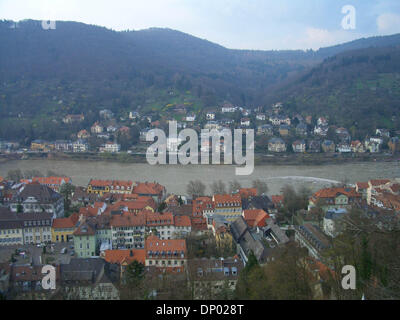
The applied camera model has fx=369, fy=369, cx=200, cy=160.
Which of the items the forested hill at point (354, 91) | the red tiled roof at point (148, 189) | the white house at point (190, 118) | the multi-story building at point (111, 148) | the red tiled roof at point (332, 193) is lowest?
the red tiled roof at point (148, 189)

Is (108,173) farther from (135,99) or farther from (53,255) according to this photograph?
(135,99)

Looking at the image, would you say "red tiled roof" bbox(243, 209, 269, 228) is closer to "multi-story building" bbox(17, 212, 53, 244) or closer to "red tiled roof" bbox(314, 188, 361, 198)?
"red tiled roof" bbox(314, 188, 361, 198)

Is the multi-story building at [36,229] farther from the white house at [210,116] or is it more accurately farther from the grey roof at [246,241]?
the white house at [210,116]

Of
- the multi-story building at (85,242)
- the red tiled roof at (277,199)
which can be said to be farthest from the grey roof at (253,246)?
the multi-story building at (85,242)

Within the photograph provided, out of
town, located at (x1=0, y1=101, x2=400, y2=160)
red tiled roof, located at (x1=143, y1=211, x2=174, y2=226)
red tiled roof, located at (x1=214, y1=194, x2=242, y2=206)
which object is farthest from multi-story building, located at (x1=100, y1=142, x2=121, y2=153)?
red tiled roof, located at (x1=143, y1=211, x2=174, y2=226)

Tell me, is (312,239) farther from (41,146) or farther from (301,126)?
(41,146)
